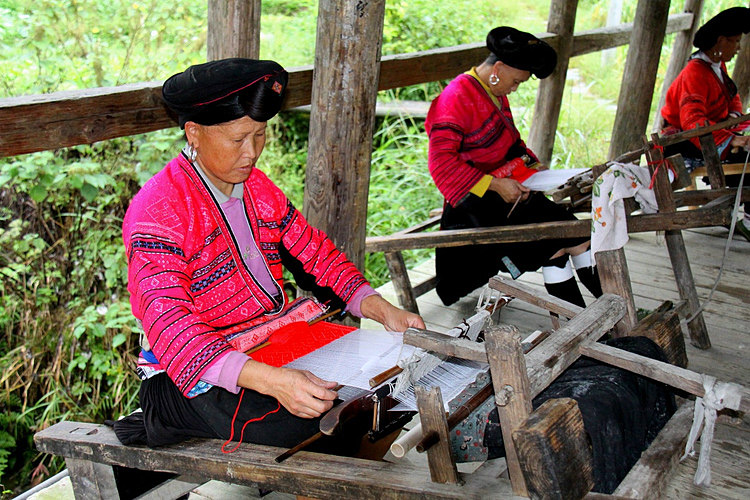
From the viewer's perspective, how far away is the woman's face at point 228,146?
1920mm

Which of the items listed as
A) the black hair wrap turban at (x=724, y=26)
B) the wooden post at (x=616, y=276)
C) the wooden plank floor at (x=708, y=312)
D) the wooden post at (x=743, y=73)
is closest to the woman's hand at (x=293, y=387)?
the wooden plank floor at (x=708, y=312)

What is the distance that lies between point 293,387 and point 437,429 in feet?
1.23

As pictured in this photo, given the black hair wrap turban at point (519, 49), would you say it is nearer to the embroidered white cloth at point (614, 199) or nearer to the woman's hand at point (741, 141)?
the embroidered white cloth at point (614, 199)

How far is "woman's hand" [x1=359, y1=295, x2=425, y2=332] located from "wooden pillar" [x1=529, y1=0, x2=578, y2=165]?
315 cm

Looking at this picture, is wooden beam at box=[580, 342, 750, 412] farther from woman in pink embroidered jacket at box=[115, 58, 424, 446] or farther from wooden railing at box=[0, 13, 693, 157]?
wooden railing at box=[0, 13, 693, 157]

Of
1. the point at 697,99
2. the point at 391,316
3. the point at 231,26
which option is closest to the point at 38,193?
the point at 231,26

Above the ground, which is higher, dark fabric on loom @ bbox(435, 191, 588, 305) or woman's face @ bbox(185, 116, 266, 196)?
woman's face @ bbox(185, 116, 266, 196)

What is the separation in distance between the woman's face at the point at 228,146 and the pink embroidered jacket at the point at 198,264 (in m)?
0.06

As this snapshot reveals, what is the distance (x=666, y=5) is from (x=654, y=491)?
4049mm

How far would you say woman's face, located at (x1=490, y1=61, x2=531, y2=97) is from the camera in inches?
136

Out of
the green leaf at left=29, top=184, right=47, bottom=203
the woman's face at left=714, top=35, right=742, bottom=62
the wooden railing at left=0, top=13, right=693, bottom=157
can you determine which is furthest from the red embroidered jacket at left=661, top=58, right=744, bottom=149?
the green leaf at left=29, top=184, right=47, bottom=203

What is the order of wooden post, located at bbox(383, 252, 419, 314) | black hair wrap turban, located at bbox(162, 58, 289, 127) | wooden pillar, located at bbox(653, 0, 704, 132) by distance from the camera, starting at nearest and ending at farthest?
black hair wrap turban, located at bbox(162, 58, 289, 127)
wooden post, located at bbox(383, 252, 419, 314)
wooden pillar, located at bbox(653, 0, 704, 132)

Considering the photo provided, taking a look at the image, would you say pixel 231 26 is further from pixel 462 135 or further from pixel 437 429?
pixel 437 429

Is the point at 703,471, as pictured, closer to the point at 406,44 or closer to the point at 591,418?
the point at 591,418
